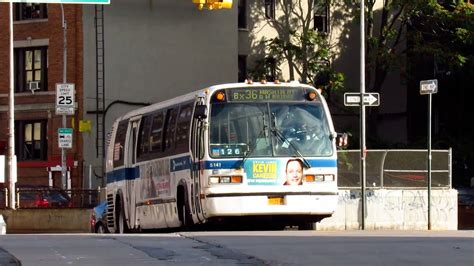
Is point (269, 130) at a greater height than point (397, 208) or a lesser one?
greater

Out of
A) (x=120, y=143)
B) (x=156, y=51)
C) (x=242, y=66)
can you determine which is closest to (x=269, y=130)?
(x=120, y=143)

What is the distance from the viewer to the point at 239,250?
553 inches

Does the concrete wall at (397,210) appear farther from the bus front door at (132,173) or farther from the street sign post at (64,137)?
the street sign post at (64,137)

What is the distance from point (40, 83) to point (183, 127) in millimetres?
25792

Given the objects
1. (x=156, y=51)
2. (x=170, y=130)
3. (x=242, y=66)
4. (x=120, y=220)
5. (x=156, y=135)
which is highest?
(x=156, y=51)

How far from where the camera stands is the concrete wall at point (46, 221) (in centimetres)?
3275

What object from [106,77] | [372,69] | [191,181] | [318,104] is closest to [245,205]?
[191,181]

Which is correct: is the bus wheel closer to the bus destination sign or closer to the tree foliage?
Answer: the bus destination sign

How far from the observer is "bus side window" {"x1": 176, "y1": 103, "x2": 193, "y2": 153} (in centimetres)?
1991

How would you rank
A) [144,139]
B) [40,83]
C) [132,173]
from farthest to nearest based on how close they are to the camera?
[40,83], [132,173], [144,139]

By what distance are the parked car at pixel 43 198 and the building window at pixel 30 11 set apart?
12433 millimetres

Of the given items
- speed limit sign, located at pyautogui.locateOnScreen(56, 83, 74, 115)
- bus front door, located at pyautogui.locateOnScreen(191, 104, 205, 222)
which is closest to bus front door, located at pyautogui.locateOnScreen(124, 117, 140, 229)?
bus front door, located at pyautogui.locateOnScreen(191, 104, 205, 222)

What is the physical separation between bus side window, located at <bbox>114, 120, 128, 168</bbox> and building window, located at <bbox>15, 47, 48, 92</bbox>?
20525 mm

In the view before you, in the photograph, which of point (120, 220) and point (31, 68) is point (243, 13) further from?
point (120, 220)
